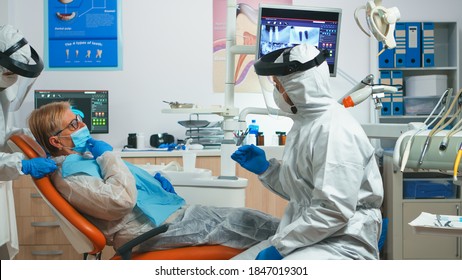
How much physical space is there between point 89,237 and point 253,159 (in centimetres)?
67

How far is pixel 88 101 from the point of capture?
365 cm

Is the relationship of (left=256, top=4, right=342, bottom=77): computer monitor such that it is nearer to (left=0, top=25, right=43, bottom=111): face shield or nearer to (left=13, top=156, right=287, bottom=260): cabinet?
(left=0, top=25, right=43, bottom=111): face shield

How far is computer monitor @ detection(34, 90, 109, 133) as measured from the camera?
3.64m

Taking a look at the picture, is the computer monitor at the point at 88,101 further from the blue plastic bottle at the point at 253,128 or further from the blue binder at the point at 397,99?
the blue binder at the point at 397,99

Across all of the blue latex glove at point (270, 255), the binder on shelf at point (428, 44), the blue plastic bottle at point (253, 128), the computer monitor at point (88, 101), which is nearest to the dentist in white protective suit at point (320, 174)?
the blue latex glove at point (270, 255)

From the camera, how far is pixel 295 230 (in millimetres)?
1468

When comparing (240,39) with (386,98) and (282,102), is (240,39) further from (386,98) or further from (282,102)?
(282,102)

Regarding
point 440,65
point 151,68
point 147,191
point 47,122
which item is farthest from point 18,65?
point 440,65

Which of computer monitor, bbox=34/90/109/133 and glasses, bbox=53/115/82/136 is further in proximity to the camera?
computer monitor, bbox=34/90/109/133

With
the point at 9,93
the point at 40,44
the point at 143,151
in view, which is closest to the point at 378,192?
the point at 9,93

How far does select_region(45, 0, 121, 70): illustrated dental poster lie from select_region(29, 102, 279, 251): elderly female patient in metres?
2.09

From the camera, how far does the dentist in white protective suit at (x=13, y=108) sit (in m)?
1.82

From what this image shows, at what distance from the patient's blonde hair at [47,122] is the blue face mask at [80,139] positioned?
7 cm

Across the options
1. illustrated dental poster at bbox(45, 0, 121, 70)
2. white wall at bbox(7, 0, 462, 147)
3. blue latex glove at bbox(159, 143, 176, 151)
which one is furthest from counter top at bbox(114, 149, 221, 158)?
illustrated dental poster at bbox(45, 0, 121, 70)
